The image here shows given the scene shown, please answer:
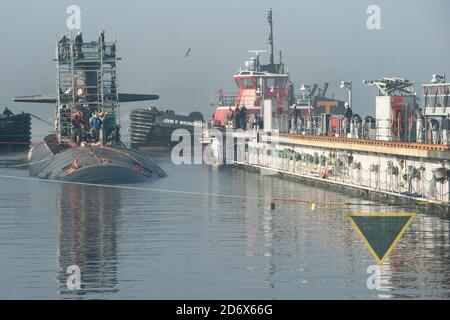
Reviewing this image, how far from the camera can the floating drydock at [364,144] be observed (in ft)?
158

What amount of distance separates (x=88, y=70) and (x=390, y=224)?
39433 millimetres

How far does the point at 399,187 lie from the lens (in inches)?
2018

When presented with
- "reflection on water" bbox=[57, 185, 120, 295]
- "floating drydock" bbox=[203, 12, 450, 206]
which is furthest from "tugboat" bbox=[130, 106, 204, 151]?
"reflection on water" bbox=[57, 185, 120, 295]

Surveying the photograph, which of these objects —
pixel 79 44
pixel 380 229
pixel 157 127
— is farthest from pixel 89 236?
pixel 157 127

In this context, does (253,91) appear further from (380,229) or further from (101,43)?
(380,229)

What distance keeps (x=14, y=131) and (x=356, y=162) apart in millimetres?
62889

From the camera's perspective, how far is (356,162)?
58.3 meters

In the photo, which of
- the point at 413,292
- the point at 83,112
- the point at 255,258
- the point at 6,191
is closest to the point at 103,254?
the point at 255,258

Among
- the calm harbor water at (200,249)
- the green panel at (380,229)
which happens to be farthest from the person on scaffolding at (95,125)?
the green panel at (380,229)

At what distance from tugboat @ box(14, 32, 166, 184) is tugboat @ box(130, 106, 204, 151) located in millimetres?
29861

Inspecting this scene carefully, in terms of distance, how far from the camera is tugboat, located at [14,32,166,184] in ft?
212

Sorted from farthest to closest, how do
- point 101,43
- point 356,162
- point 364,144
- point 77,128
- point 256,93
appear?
point 256,93
point 101,43
point 77,128
point 356,162
point 364,144

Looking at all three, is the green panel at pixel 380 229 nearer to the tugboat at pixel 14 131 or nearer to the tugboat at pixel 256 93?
the tugboat at pixel 256 93
